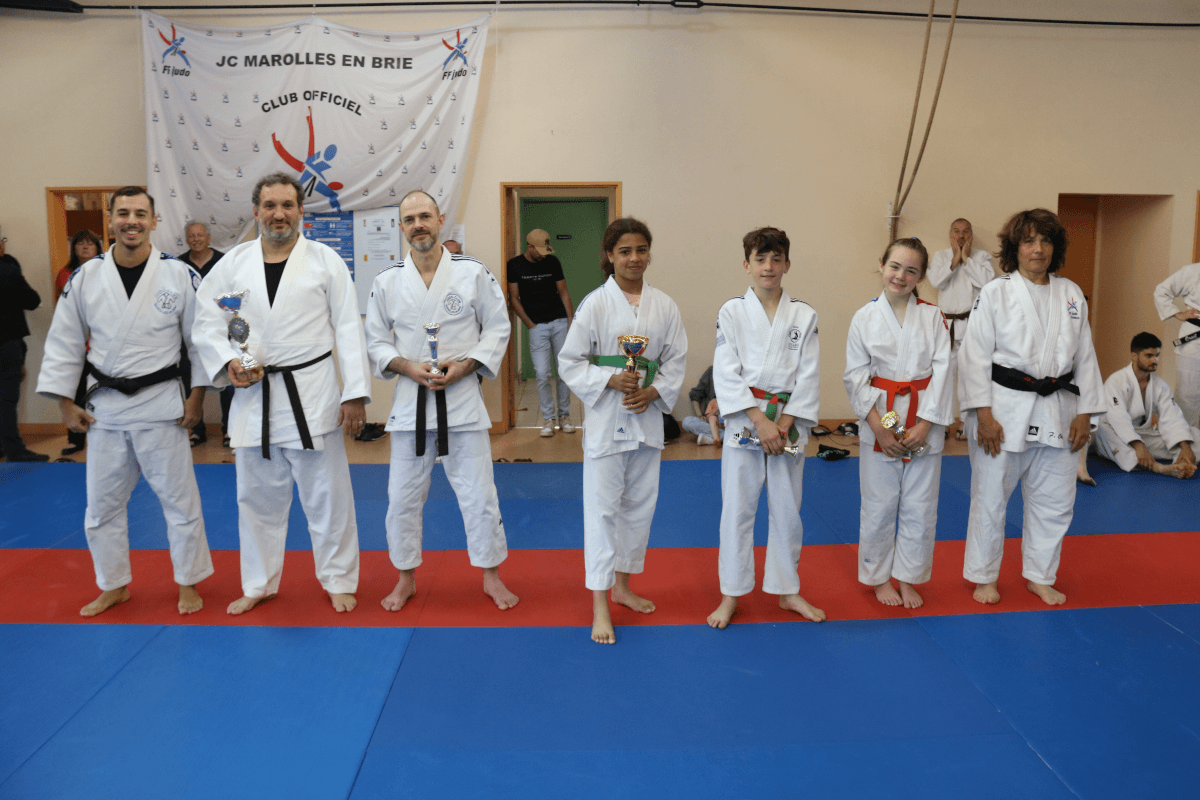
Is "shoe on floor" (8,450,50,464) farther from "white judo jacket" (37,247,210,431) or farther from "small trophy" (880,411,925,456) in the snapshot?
"small trophy" (880,411,925,456)

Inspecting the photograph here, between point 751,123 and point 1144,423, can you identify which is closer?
point 1144,423

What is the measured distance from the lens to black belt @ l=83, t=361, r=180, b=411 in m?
2.89

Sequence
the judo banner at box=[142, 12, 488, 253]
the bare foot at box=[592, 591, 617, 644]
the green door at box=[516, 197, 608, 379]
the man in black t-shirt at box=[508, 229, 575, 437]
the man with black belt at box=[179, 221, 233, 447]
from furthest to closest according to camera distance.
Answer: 1. the green door at box=[516, 197, 608, 379]
2. the man in black t-shirt at box=[508, 229, 575, 437]
3. the judo banner at box=[142, 12, 488, 253]
4. the man with black belt at box=[179, 221, 233, 447]
5. the bare foot at box=[592, 591, 617, 644]

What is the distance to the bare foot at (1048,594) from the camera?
118 inches

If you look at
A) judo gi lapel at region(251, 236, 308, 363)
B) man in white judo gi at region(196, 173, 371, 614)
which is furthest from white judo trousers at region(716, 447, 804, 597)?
judo gi lapel at region(251, 236, 308, 363)

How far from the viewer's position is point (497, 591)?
3.04 meters

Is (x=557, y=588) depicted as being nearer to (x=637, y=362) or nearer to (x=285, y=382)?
(x=637, y=362)

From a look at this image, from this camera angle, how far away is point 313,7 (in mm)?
6156

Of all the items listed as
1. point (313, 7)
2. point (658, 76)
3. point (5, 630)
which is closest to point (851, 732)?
point (5, 630)

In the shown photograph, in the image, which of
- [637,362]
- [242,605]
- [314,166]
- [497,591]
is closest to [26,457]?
[314,166]

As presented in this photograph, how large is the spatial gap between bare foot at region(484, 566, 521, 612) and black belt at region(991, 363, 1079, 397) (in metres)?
2.09

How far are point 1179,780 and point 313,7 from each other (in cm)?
→ 696

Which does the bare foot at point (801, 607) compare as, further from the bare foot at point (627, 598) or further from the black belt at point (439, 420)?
the black belt at point (439, 420)

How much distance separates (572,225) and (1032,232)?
677 centimetres
